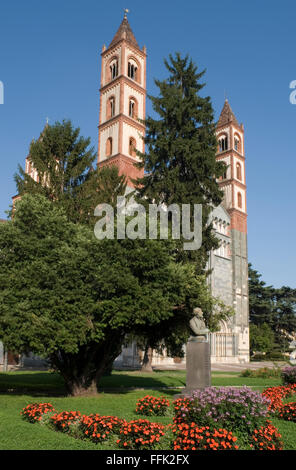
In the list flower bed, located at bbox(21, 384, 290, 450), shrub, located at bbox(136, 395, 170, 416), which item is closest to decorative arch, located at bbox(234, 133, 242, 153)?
shrub, located at bbox(136, 395, 170, 416)

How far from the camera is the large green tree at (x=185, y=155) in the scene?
2277 cm

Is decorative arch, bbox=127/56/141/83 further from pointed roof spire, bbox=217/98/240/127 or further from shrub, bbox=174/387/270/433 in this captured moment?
shrub, bbox=174/387/270/433

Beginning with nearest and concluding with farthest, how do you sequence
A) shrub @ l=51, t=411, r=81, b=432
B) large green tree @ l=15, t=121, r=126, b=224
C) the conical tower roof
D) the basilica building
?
shrub @ l=51, t=411, r=81, b=432
large green tree @ l=15, t=121, r=126, b=224
the basilica building
the conical tower roof

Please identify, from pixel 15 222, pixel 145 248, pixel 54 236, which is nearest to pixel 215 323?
pixel 145 248

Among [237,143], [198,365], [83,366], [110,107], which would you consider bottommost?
[83,366]

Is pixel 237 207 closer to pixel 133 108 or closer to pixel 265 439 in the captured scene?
pixel 133 108

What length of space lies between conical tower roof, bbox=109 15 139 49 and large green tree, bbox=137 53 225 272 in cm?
2251

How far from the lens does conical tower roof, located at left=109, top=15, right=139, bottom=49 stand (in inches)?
1774

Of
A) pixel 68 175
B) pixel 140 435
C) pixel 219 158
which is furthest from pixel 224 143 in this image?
pixel 140 435

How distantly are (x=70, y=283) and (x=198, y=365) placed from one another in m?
5.32

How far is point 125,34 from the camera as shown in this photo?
44.9 m

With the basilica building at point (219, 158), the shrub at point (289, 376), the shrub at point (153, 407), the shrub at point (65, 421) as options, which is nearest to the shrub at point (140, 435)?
the shrub at point (65, 421)

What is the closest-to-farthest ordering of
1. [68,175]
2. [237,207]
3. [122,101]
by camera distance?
[68,175] < [122,101] < [237,207]

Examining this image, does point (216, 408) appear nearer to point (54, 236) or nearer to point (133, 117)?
point (54, 236)
